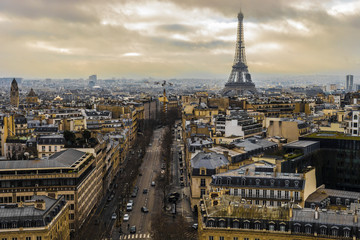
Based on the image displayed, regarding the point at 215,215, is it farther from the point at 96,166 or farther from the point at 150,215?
the point at 96,166

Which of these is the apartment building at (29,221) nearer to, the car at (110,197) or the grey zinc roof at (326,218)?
the grey zinc roof at (326,218)

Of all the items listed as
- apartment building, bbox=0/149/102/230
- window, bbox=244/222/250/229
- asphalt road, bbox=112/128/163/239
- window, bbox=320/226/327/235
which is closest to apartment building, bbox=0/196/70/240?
apartment building, bbox=0/149/102/230

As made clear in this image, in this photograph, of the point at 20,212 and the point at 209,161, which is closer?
the point at 20,212

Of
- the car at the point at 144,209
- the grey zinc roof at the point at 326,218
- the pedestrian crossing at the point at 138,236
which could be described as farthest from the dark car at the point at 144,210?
the grey zinc roof at the point at 326,218

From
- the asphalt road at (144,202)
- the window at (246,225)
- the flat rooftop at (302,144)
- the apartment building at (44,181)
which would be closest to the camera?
the window at (246,225)

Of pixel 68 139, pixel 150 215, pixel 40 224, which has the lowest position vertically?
pixel 150 215

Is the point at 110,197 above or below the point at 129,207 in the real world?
below

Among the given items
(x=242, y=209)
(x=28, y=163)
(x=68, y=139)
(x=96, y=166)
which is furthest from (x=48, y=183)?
(x=242, y=209)

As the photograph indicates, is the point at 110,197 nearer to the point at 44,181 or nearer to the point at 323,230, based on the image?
the point at 44,181

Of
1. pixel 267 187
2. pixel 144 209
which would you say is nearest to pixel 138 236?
pixel 144 209
